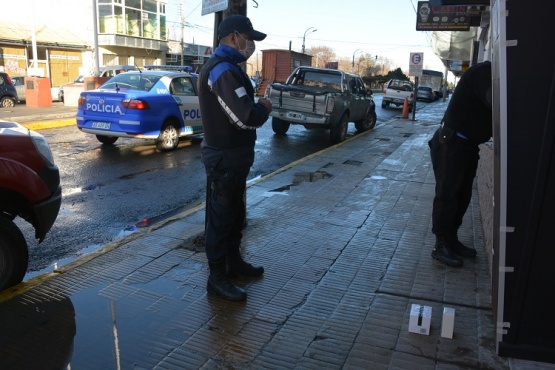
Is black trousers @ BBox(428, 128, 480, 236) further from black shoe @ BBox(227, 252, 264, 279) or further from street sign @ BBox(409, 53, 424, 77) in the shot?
street sign @ BBox(409, 53, 424, 77)

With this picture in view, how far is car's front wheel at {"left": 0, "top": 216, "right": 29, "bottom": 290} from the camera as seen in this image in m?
3.57

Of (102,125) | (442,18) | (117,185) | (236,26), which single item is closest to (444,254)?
(236,26)

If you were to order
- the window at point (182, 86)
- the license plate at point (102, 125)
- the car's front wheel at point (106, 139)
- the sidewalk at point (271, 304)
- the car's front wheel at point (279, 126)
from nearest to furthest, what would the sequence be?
the sidewalk at point (271, 304) → the license plate at point (102, 125) → the window at point (182, 86) → the car's front wheel at point (106, 139) → the car's front wheel at point (279, 126)

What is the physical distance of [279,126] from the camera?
14.1 m

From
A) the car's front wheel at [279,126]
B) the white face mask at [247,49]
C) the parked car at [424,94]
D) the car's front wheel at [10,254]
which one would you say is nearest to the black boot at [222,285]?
the car's front wheel at [10,254]

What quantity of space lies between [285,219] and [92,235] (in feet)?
7.43

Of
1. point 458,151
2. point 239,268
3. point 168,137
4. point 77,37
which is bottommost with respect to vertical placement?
point 239,268

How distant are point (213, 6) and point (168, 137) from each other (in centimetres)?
625

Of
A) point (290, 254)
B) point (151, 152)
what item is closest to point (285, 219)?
point (290, 254)

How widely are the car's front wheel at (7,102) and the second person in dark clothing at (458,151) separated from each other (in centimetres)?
2185

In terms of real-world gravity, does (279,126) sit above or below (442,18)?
below

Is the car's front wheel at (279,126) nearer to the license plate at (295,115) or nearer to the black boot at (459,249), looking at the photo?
the license plate at (295,115)

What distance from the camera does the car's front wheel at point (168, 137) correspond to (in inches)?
416

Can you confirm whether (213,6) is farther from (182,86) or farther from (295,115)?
(295,115)
